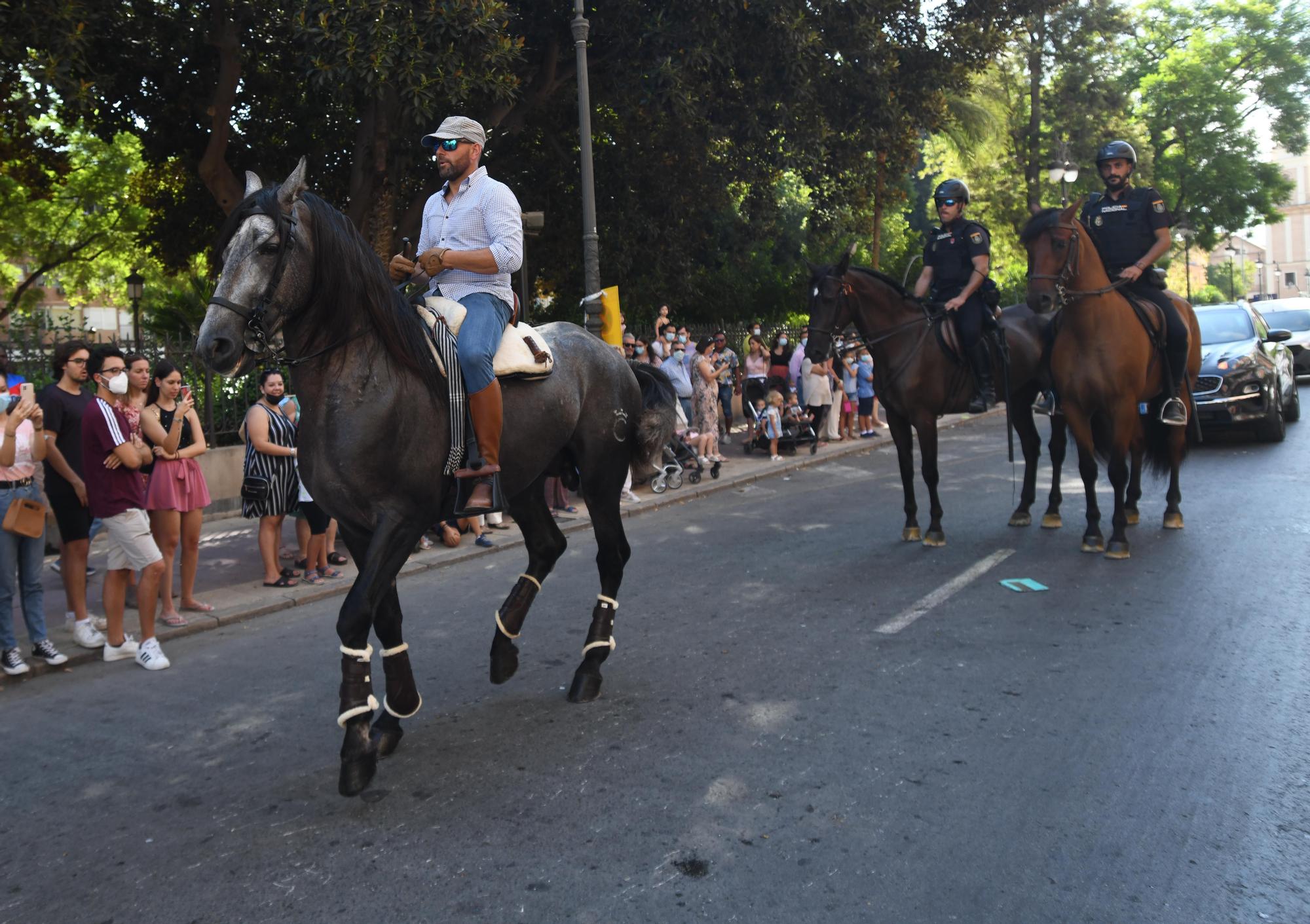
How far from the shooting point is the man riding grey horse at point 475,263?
198 inches

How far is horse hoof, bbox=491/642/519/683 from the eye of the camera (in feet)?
→ 18.7

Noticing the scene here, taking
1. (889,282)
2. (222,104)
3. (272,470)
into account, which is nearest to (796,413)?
(889,282)

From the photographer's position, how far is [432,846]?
398 centimetres

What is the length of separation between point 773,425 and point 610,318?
4596 mm

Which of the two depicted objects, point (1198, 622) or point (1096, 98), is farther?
point (1096, 98)

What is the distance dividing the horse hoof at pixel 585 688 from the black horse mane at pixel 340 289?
6.23 feet

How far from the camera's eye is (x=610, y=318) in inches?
549

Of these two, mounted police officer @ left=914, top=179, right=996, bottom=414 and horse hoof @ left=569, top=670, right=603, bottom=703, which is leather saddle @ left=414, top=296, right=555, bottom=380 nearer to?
horse hoof @ left=569, top=670, right=603, bottom=703

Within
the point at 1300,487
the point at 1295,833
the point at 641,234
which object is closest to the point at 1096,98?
the point at 641,234

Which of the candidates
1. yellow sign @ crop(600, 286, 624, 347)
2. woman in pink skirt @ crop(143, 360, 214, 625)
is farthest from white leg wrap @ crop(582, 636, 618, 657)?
yellow sign @ crop(600, 286, 624, 347)

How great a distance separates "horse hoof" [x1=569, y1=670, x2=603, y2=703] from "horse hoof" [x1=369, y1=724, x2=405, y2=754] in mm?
983

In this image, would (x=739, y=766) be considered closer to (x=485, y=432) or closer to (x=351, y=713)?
(x=351, y=713)

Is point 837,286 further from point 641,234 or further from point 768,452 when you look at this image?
point 641,234

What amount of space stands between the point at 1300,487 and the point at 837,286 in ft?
18.3
